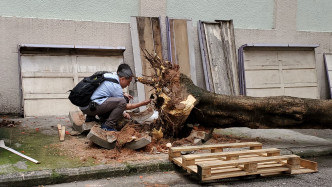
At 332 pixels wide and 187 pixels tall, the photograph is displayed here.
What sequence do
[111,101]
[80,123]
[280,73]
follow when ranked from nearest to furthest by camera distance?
[111,101] < [80,123] < [280,73]

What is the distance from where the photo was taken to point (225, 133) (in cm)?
527

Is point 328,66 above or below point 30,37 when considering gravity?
below

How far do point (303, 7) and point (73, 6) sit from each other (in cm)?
604

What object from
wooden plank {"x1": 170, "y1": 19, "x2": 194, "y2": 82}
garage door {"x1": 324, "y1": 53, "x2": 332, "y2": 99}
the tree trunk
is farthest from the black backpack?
garage door {"x1": 324, "y1": 53, "x2": 332, "y2": 99}

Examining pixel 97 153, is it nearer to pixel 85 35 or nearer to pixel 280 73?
pixel 85 35

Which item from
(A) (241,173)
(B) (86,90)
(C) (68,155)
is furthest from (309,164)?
(B) (86,90)

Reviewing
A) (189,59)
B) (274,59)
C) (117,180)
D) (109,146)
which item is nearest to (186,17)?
(189,59)

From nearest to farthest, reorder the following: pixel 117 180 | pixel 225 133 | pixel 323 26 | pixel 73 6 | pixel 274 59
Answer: pixel 117 180, pixel 225 133, pixel 73 6, pixel 274 59, pixel 323 26

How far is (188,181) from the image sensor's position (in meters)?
3.27

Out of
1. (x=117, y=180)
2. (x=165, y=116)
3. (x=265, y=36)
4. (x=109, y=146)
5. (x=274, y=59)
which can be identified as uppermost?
(x=265, y=36)

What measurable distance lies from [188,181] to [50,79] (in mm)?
4058

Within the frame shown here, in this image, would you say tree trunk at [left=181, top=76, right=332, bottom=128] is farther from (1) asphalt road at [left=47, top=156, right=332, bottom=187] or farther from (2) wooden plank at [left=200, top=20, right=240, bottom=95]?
(2) wooden plank at [left=200, top=20, right=240, bottom=95]

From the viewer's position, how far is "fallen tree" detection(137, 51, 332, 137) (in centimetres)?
433

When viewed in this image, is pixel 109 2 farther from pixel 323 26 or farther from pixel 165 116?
pixel 323 26
